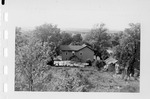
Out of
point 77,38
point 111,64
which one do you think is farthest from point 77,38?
point 111,64

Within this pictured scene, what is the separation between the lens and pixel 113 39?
6.82 ft

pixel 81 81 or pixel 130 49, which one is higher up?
pixel 130 49

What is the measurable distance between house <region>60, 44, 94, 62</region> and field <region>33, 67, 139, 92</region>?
3.5 inches

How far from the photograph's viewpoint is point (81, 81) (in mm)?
2076

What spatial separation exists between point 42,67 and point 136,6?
992mm

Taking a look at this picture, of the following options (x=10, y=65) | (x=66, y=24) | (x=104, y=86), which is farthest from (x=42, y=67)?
(x=104, y=86)

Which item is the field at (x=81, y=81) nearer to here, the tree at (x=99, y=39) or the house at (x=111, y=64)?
the house at (x=111, y=64)

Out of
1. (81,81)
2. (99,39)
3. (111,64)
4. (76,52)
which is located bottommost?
(81,81)

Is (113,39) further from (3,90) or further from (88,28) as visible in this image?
(3,90)

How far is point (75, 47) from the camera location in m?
2.07

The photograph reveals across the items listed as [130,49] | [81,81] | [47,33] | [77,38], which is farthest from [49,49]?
[130,49]

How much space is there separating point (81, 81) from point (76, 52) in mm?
260

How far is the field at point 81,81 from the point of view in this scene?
6.79ft

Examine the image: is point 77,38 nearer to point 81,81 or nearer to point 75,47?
point 75,47
